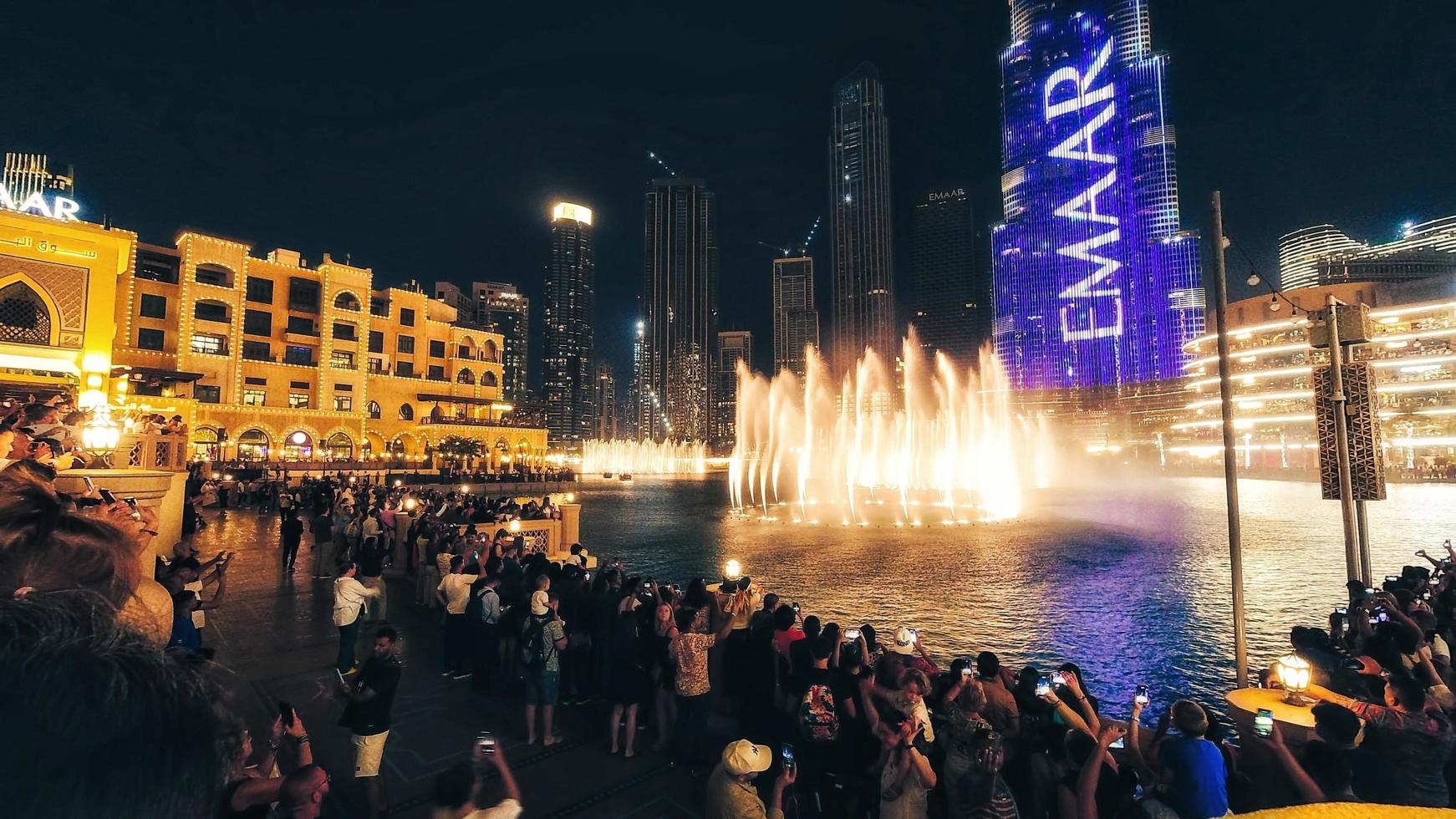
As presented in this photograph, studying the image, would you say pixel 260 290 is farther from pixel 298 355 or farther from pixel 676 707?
pixel 676 707

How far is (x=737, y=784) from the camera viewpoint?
432cm

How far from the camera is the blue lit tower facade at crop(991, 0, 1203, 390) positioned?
411ft

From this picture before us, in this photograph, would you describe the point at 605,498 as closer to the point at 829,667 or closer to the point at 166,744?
the point at 829,667

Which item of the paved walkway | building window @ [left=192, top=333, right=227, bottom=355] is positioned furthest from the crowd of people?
building window @ [left=192, top=333, right=227, bottom=355]

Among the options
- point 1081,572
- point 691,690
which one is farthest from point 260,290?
point 1081,572

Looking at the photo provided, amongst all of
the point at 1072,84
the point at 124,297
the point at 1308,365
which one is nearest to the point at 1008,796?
the point at 124,297

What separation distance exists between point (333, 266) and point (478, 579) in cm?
6412

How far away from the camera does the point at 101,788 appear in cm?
95

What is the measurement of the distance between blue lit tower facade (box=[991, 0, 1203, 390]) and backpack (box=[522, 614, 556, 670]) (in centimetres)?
14468

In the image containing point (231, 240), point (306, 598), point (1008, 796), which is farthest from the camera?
point (231, 240)

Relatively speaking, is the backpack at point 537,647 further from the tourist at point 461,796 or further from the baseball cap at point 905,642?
the baseball cap at point 905,642

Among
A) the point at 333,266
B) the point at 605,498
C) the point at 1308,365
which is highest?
the point at 333,266

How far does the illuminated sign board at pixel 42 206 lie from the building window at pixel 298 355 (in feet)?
88.3

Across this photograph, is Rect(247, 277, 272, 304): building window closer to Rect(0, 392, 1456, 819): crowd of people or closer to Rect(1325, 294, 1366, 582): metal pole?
Rect(0, 392, 1456, 819): crowd of people
